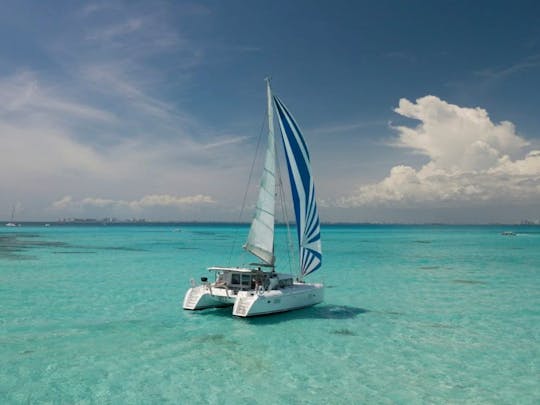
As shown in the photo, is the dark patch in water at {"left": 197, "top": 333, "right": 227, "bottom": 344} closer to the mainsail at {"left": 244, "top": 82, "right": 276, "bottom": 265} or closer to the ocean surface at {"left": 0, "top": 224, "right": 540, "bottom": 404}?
the ocean surface at {"left": 0, "top": 224, "right": 540, "bottom": 404}

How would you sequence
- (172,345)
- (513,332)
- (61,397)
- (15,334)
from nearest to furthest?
(61,397) → (172,345) → (15,334) → (513,332)

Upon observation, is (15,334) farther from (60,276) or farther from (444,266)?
(444,266)

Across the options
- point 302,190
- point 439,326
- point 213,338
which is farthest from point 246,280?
point 439,326

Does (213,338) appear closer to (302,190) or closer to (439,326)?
(302,190)

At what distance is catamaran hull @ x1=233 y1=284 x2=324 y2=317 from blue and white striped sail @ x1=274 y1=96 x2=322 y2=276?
1.45m

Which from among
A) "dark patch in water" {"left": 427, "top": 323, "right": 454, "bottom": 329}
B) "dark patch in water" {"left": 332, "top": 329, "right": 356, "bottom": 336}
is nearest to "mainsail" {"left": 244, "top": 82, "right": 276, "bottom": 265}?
"dark patch in water" {"left": 332, "top": 329, "right": 356, "bottom": 336}

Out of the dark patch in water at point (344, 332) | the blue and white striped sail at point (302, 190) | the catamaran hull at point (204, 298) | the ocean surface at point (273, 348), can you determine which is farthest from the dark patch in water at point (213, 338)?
the blue and white striped sail at point (302, 190)

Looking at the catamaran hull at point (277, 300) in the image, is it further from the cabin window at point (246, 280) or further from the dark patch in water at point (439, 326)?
the dark patch in water at point (439, 326)

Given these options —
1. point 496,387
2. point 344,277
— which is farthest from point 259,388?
point 344,277

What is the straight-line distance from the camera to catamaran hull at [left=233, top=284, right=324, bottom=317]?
757 inches

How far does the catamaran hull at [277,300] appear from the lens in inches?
757

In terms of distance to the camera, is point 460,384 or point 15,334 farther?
point 15,334

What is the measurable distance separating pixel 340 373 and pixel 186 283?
68.0ft

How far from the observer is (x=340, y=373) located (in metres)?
13.2
